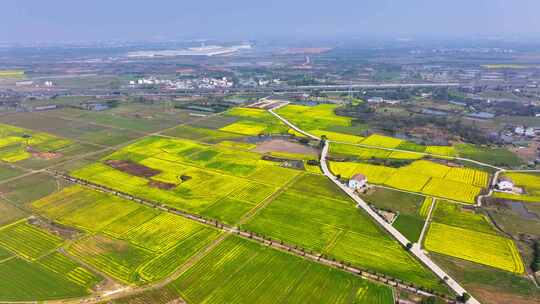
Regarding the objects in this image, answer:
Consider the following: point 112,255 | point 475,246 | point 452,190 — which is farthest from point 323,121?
point 112,255

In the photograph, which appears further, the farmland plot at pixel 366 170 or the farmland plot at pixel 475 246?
the farmland plot at pixel 366 170

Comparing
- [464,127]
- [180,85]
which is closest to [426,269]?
[464,127]

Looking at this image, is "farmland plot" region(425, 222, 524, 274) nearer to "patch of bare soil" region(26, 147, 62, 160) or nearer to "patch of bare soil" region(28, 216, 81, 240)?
"patch of bare soil" region(28, 216, 81, 240)

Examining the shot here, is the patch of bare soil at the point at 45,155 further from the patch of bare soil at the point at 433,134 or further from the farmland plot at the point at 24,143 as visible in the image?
the patch of bare soil at the point at 433,134

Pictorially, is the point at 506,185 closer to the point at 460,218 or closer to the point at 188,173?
the point at 460,218

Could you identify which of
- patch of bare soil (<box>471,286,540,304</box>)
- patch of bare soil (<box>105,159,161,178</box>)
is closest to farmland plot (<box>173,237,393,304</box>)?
patch of bare soil (<box>471,286,540,304</box>)

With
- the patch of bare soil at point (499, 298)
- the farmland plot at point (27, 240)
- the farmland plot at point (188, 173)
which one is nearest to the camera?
the patch of bare soil at point (499, 298)

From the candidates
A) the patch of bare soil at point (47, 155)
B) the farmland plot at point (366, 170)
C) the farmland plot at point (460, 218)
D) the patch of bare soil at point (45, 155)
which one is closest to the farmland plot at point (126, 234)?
the patch of bare soil at point (47, 155)
